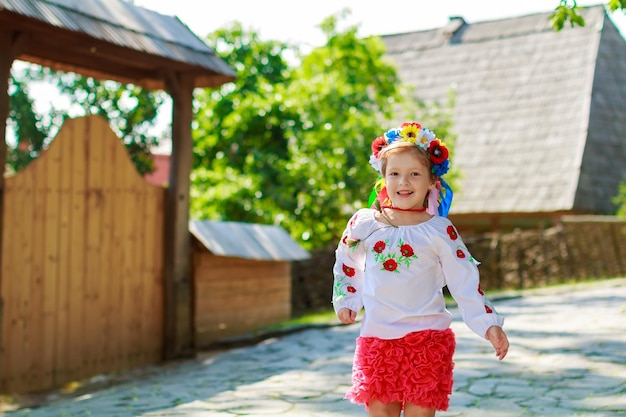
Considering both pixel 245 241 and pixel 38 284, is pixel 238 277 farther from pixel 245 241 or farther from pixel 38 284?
pixel 38 284

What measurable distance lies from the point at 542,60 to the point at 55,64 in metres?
16.2

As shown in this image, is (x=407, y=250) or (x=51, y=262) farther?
(x=51, y=262)

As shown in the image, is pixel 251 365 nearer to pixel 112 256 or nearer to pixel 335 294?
pixel 112 256

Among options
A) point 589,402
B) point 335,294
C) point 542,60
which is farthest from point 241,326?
point 542,60

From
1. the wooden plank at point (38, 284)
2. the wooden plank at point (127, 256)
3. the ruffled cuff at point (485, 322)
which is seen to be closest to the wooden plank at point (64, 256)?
the wooden plank at point (38, 284)

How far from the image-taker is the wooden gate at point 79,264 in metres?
7.49

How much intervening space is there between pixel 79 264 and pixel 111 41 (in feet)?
6.53

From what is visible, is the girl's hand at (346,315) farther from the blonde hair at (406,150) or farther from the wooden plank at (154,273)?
the wooden plank at (154,273)

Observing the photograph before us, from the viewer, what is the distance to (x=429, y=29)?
84.2 feet

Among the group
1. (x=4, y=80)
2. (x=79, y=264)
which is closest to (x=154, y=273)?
(x=79, y=264)

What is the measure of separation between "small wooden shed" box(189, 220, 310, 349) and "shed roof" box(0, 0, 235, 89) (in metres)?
1.64

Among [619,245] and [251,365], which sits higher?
[619,245]

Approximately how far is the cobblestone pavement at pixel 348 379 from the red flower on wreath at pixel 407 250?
5.81 feet

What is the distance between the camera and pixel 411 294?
371 cm
